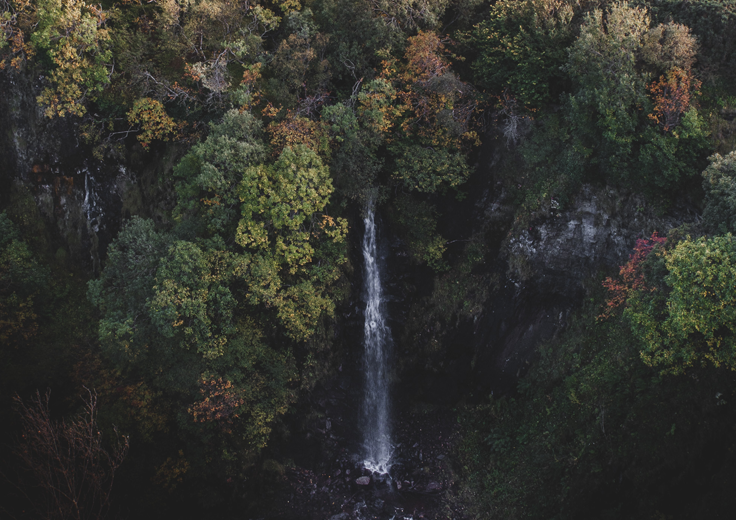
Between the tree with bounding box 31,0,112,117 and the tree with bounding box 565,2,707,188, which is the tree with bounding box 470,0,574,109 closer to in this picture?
the tree with bounding box 565,2,707,188

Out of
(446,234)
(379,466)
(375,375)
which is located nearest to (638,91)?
(446,234)

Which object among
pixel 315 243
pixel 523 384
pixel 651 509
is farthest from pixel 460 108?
pixel 651 509

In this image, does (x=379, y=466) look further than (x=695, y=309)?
Yes

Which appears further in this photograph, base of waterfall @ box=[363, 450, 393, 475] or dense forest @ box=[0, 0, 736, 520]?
base of waterfall @ box=[363, 450, 393, 475]

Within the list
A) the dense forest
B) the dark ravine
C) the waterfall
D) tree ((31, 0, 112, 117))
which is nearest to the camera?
the dense forest

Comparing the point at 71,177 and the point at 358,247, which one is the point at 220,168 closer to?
the point at 358,247

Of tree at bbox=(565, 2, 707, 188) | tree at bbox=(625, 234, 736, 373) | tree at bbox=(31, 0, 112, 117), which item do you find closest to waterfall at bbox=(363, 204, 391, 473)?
tree at bbox=(565, 2, 707, 188)

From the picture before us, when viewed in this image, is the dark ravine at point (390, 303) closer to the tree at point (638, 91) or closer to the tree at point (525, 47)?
the tree at point (525, 47)
